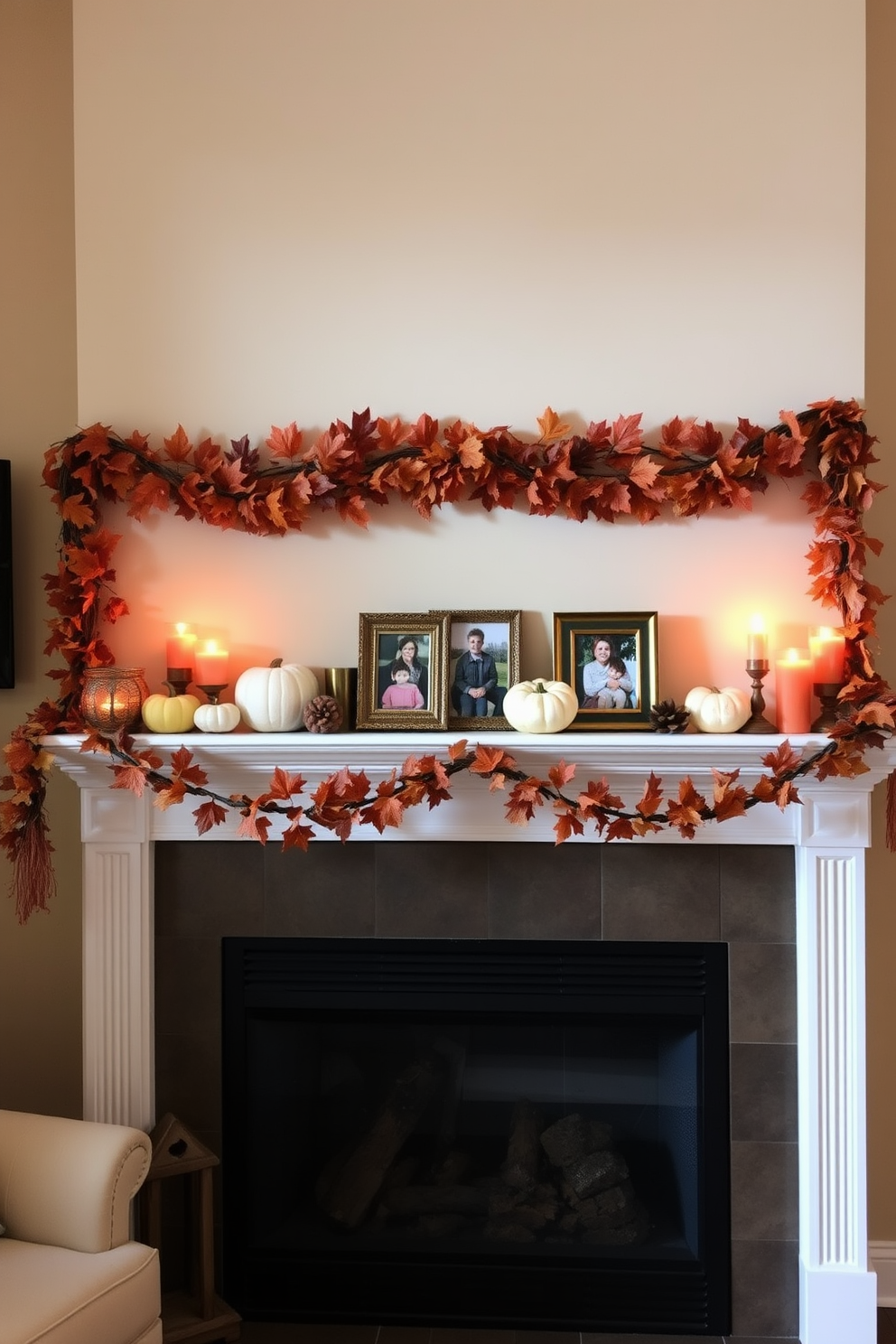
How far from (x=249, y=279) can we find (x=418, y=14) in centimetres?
69

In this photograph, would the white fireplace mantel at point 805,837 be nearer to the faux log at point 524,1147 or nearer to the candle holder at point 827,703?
the candle holder at point 827,703

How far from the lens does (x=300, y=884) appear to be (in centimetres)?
242

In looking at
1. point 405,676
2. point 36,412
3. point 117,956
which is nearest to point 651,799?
point 405,676

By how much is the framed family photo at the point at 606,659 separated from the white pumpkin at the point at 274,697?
564 mm

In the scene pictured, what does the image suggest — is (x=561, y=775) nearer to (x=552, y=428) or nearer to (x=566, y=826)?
(x=566, y=826)

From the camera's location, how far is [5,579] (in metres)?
2.57

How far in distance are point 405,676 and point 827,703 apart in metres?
0.91

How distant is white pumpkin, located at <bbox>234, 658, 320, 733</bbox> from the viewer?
228cm

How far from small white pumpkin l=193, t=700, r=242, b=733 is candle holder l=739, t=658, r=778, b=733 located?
1093 millimetres

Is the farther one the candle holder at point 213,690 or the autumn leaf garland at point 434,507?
the candle holder at point 213,690

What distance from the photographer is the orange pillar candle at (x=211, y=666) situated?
234cm

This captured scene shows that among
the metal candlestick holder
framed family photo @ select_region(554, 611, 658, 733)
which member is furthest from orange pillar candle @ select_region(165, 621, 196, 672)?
framed family photo @ select_region(554, 611, 658, 733)

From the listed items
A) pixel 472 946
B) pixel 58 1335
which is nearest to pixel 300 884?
pixel 472 946

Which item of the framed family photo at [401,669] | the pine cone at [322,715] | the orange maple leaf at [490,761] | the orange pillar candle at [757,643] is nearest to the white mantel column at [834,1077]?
the orange pillar candle at [757,643]
